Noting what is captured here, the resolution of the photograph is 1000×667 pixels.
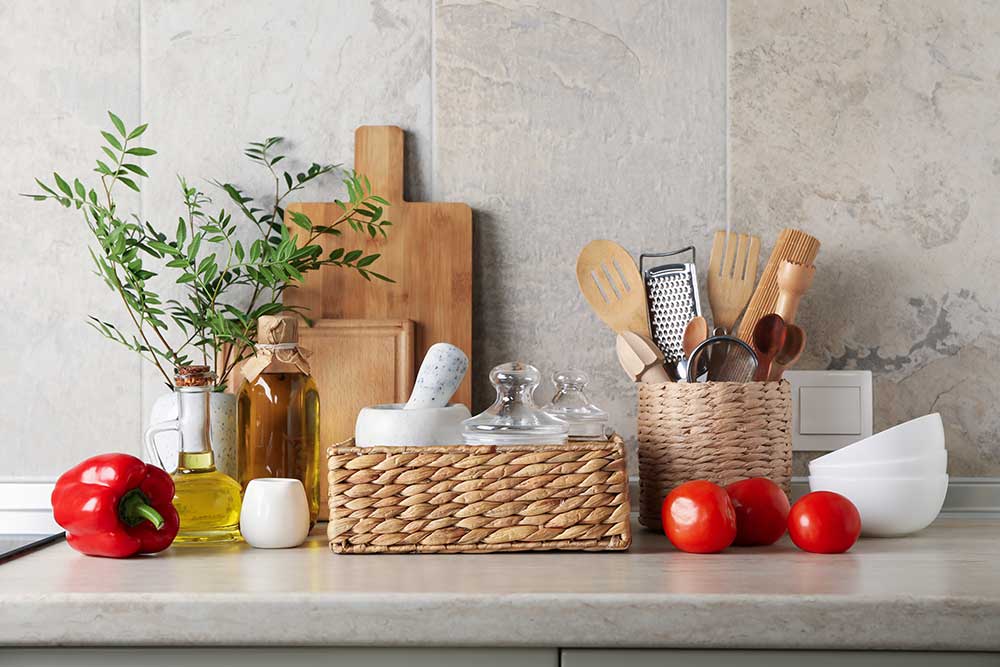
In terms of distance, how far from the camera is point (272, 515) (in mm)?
1009

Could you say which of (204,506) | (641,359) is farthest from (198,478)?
(641,359)

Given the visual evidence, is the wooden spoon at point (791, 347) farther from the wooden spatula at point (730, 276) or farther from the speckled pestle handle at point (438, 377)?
the speckled pestle handle at point (438, 377)

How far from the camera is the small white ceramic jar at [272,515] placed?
1009 millimetres

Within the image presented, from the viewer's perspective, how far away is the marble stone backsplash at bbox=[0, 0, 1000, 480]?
128 cm

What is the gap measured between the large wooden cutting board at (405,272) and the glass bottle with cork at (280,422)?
5.4 inches

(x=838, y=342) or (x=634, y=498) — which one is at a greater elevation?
(x=838, y=342)

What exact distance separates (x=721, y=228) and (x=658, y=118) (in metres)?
0.19

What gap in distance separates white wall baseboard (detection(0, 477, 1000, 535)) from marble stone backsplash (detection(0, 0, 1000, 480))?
0.03 meters

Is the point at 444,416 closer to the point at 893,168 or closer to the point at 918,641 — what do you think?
the point at 918,641

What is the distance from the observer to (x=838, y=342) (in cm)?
127

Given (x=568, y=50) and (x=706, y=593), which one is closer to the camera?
(x=706, y=593)

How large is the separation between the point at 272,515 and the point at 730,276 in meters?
0.69

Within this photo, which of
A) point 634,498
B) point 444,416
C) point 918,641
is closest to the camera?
point 918,641

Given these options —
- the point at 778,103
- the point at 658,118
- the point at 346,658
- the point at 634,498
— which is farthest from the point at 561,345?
the point at 346,658
